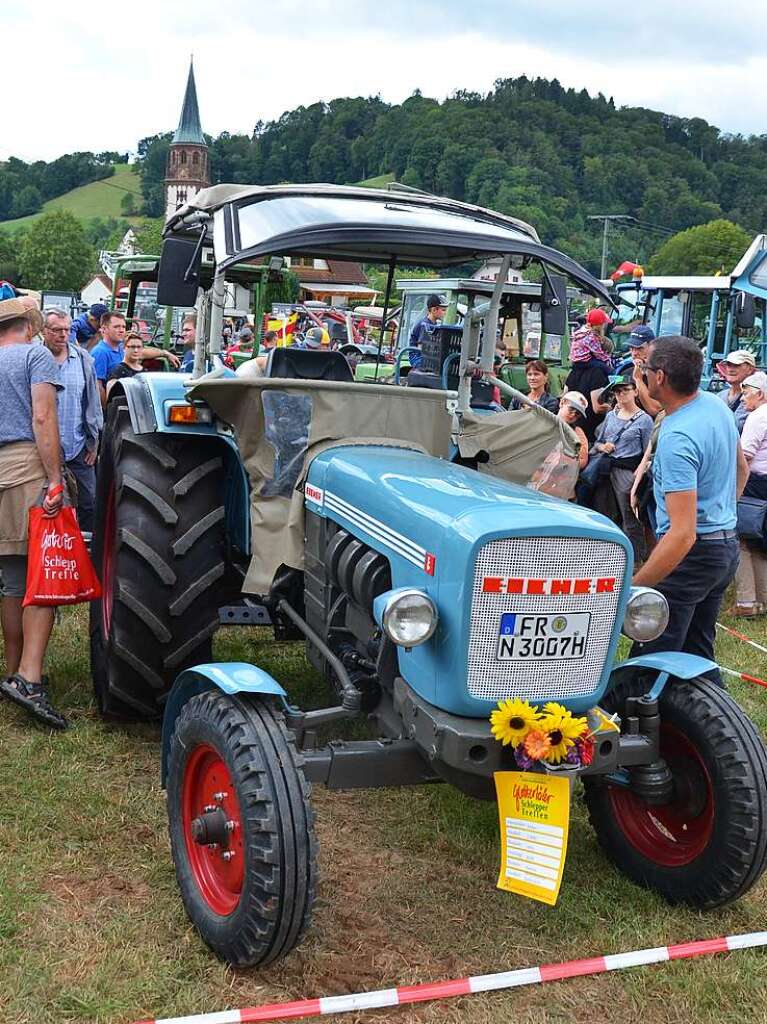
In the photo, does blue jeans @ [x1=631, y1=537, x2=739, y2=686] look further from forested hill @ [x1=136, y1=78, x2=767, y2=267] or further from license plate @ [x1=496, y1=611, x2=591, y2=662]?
forested hill @ [x1=136, y1=78, x2=767, y2=267]

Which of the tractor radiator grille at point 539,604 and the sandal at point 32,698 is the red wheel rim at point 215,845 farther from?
the sandal at point 32,698

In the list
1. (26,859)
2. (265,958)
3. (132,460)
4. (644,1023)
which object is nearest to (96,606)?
(132,460)

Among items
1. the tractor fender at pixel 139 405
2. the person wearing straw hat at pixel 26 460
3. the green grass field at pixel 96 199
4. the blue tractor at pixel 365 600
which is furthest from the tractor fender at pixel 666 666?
the green grass field at pixel 96 199

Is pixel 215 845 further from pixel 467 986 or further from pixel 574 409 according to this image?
pixel 574 409

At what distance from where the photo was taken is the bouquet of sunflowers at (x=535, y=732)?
295 cm

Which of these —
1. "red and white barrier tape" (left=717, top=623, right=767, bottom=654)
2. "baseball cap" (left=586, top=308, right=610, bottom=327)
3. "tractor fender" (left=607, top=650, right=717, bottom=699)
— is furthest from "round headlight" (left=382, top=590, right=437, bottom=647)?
"baseball cap" (left=586, top=308, right=610, bottom=327)

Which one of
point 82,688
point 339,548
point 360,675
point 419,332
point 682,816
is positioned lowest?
point 82,688

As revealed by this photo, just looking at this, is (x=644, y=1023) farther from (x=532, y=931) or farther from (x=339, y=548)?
(x=339, y=548)

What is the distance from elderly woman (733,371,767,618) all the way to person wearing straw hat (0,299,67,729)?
494cm

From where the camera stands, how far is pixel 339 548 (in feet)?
12.0

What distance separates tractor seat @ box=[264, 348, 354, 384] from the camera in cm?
436

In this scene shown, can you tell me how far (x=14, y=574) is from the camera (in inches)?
196

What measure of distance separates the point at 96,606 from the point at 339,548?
6.31 feet

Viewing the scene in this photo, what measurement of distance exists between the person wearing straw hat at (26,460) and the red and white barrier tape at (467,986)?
7.27ft
